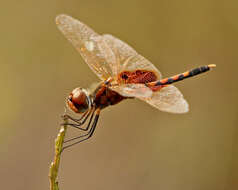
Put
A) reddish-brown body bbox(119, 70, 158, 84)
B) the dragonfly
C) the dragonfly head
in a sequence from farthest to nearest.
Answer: reddish-brown body bbox(119, 70, 158, 84), the dragonfly, the dragonfly head

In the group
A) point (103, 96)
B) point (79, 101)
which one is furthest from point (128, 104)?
point (79, 101)

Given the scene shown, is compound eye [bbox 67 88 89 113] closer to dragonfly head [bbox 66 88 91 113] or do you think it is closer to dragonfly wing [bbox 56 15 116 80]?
dragonfly head [bbox 66 88 91 113]

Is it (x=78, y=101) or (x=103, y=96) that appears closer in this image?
(x=78, y=101)

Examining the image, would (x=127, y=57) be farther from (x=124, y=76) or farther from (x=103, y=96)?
(x=103, y=96)

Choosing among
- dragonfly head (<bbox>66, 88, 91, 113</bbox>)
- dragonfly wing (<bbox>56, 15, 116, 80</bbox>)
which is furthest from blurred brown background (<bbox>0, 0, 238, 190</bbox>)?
dragonfly head (<bbox>66, 88, 91, 113</bbox>)

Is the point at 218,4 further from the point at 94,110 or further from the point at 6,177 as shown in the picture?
the point at 6,177

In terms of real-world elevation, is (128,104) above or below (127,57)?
below

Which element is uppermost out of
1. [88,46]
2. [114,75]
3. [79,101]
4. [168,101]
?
[88,46]
